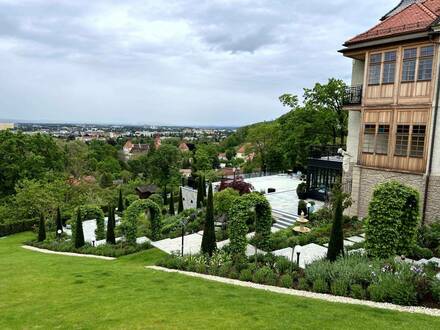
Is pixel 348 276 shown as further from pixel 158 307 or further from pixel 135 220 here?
pixel 135 220

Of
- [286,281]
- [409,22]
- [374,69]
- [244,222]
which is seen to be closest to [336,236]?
[286,281]

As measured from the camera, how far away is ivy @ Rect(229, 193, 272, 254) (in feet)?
47.6

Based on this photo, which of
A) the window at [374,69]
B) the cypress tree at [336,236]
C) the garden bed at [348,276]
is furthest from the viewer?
the window at [374,69]

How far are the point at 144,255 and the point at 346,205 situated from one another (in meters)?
10.8

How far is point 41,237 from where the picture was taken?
24594mm

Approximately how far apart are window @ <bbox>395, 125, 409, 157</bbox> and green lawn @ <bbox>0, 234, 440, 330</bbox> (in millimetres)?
10131

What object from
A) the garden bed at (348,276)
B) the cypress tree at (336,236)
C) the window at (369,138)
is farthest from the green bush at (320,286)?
the window at (369,138)

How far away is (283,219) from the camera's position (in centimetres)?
2130

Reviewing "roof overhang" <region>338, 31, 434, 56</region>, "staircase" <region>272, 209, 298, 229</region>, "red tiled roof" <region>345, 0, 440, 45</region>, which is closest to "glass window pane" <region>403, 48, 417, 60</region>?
"roof overhang" <region>338, 31, 434, 56</region>

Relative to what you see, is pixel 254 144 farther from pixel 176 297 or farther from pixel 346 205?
pixel 176 297

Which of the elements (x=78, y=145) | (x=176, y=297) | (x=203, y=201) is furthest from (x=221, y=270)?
(x=78, y=145)

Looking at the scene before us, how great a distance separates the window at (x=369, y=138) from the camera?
17703mm

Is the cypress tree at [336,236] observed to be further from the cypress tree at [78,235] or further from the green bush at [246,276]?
the cypress tree at [78,235]

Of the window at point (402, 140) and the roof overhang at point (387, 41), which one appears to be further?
the window at point (402, 140)
